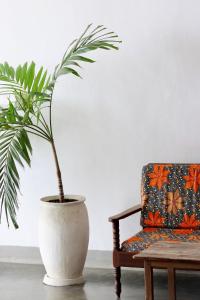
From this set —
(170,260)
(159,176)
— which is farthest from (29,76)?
(170,260)

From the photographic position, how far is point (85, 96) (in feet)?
16.8

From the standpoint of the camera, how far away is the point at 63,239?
15.0 feet

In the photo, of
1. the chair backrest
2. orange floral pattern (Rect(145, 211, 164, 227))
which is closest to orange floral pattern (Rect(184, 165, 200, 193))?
the chair backrest

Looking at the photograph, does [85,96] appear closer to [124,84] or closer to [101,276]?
[124,84]

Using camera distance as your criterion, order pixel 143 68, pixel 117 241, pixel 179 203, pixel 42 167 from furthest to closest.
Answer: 1. pixel 42 167
2. pixel 143 68
3. pixel 179 203
4. pixel 117 241

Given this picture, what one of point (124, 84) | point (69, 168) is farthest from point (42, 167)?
point (124, 84)

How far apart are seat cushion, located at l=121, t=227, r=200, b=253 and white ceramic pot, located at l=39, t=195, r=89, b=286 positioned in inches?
18.0

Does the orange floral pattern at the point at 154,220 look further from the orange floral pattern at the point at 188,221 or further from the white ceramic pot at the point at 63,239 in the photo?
the white ceramic pot at the point at 63,239

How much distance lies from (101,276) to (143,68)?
164 centimetres

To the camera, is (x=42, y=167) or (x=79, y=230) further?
(x=42, y=167)

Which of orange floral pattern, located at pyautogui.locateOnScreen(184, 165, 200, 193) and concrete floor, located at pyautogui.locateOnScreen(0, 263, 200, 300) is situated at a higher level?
orange floral pattern, located at pyautogui.locateOnScreen(184, 165, 200, 193)

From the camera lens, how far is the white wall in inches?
192

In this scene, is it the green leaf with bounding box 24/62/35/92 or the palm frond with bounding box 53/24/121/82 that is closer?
the palm frond with bounding box 53/24/121/82

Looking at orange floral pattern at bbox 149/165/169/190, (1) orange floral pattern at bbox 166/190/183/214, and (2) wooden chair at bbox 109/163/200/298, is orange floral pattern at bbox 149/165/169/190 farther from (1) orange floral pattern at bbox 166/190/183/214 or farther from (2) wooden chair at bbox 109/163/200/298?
(1) orange floral pattern at bbox 166/190/183/214
